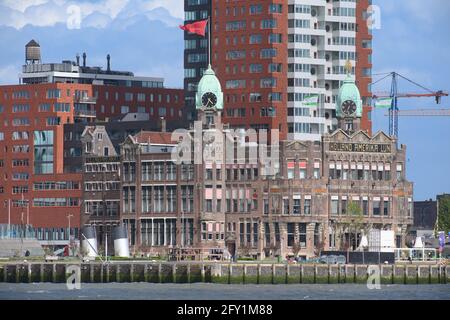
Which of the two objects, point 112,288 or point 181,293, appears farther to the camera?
point 112,288

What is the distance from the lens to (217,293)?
602 feet

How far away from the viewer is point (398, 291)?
635ft

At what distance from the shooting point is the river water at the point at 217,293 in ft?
579

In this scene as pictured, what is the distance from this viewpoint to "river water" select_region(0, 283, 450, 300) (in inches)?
6949
